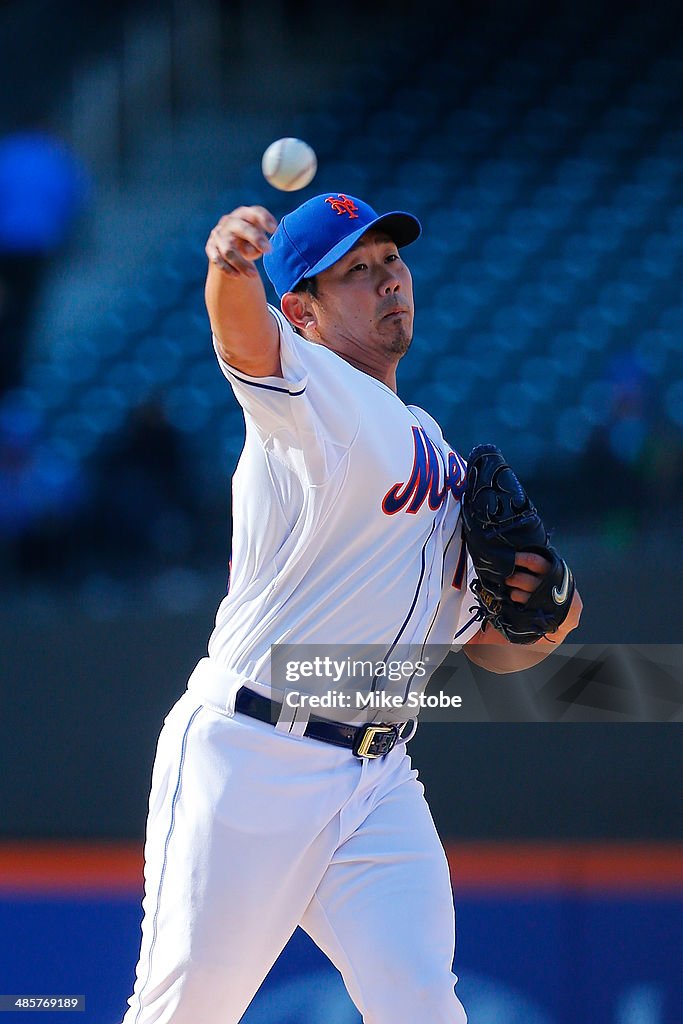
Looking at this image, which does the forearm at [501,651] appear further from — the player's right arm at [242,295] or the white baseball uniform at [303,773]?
the player's right arm at [242,295]

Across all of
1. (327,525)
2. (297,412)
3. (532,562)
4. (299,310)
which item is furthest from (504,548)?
(299,310)

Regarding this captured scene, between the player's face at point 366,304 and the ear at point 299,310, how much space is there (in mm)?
19

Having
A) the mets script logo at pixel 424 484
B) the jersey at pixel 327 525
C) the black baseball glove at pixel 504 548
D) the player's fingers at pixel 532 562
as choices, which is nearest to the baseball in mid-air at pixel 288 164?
the jersey at pixel 327 525

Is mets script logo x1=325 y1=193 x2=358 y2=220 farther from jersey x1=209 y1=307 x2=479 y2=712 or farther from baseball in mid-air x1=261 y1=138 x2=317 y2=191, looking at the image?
jersey x1=209 y1=307 x2=479 y2=712

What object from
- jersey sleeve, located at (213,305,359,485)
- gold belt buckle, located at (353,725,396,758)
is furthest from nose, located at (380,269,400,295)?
gold belt buckle, located at (353,725,396,758)

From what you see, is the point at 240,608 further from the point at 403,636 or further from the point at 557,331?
the point at 557,331

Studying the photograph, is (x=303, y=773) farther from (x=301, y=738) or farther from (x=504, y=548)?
(x=504, y=548)

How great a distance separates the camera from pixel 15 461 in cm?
474

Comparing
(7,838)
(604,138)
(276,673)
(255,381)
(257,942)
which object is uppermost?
(604,138)

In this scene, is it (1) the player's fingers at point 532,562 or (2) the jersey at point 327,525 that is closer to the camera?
(2) the jersey at point 327,525

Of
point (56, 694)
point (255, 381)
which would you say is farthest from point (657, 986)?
point (56, 694)

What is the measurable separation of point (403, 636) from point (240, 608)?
247 mm

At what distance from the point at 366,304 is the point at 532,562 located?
1.64 feet

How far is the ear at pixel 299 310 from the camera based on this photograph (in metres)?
2.07
